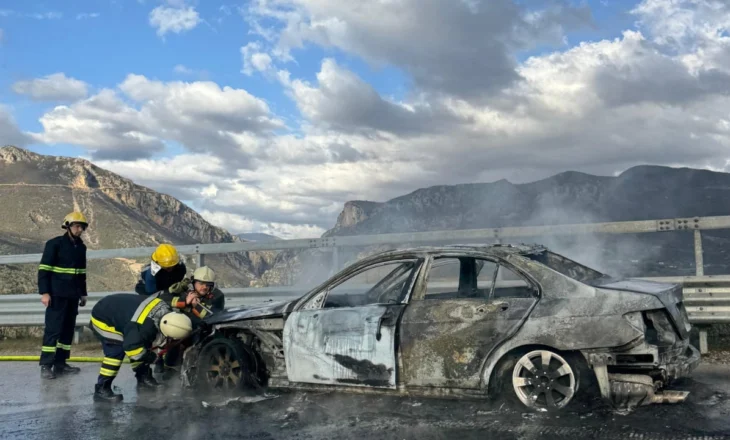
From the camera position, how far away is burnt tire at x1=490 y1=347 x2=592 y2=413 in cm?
474

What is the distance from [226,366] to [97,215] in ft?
404

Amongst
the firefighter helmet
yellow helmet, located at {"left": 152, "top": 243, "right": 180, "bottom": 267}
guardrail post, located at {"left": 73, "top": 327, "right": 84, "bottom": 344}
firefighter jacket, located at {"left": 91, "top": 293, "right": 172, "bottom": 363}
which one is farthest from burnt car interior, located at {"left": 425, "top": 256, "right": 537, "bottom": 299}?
guardrail post, located at {"left": 73, "top": 327, "right": 84, "bottom": 344}

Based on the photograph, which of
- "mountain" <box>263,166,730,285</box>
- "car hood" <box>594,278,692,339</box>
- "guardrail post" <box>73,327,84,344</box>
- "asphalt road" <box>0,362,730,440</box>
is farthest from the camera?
"mountain" <box>263,166,730,285</box>

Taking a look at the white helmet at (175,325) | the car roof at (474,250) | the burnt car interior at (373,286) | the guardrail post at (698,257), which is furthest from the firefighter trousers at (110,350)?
the guardrail post at (698,257)

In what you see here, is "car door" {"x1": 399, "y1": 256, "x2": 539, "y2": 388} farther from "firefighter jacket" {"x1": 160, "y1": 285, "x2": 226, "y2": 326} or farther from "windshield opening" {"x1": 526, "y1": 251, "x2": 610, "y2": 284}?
"firefighter jacket" {"x1": 160, "y1": 285, "x2": 226, "y2": 326}

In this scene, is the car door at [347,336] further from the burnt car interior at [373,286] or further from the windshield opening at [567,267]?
the windshield opening at [567,267]

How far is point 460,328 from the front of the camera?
4988mm

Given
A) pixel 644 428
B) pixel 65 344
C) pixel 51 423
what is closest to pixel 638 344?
pixel 644 428

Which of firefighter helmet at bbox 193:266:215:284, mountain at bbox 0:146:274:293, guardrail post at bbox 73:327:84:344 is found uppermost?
mountain at bbox 0:146:274:293

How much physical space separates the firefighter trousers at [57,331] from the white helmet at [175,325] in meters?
2.54

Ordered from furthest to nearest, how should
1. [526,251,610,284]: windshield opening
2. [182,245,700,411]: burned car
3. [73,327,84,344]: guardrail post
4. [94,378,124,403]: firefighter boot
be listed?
[73,327,84,344]: guardrail post, [94,378,124,403]: firefighter boot, [526,251,610,284]: windshield opening, [182,245,700,411]: burned car

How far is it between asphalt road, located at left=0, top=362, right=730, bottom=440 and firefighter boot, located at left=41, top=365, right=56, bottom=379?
986mm

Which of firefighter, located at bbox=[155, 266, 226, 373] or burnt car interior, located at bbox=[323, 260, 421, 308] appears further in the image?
firefighter, located at bbox=[155, 266, 226, 373]

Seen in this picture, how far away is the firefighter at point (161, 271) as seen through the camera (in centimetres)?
690
